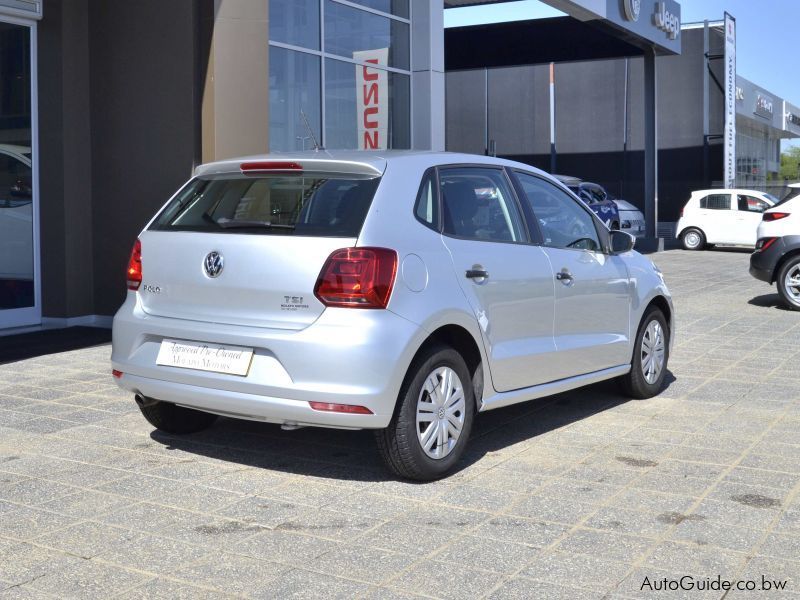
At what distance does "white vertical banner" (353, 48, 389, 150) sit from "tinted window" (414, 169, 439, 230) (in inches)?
336

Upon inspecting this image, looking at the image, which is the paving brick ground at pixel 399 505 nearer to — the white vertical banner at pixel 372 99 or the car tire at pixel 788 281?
the car tire at pixel 788 281

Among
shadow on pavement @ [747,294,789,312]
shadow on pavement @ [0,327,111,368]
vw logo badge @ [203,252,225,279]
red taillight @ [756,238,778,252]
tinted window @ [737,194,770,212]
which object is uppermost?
tinted window @ [737,194,770,212]

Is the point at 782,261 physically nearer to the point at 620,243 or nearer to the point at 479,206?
the point at 620,243

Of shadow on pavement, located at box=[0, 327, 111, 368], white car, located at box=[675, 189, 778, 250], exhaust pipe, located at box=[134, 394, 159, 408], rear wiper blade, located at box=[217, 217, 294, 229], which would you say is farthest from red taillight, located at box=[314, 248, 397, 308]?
white car, located at box=[675, 189, 778, 250]

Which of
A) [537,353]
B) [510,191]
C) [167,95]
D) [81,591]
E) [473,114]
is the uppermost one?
[473,114]

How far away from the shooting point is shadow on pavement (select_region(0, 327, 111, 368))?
367 inches

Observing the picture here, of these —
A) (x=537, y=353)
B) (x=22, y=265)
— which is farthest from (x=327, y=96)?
(x=537, y=353)

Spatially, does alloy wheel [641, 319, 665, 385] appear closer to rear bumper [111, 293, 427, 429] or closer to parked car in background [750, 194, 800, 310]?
rear bumper [111, 293, 427, 429]

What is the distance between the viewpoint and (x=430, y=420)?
17.5ft

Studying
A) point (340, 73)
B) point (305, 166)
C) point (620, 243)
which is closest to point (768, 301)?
point (340, 73)

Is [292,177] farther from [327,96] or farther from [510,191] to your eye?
[327,96]

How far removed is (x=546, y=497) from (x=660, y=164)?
3916 cm

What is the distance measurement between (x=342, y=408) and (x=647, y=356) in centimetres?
328

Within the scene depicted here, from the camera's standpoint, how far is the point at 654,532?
4559mm
